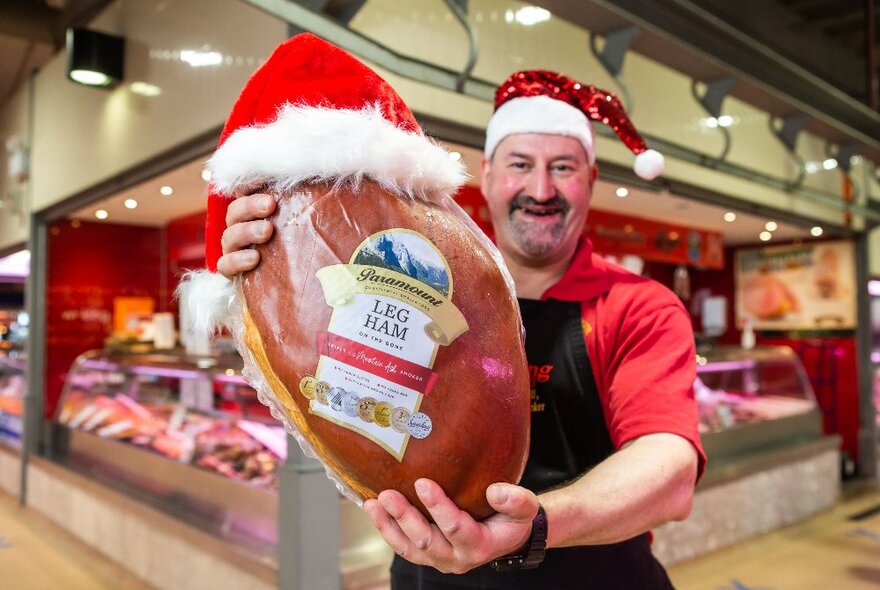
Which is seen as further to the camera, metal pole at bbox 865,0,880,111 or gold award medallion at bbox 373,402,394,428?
metal pole at bbox 865,0,880,111

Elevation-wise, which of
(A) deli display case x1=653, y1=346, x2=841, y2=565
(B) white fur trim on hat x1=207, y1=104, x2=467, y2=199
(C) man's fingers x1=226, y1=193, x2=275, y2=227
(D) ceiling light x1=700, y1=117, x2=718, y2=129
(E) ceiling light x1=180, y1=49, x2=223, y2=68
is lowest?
(A) deli display case x1=653, y1=346, x2=841, y2=565

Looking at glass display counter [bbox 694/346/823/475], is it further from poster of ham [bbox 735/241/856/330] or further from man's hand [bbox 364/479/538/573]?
man's hand [bbox 364/479/538/573]

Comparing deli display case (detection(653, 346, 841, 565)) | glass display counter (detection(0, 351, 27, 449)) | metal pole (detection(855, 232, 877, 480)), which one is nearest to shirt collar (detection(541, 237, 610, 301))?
deli display case (detection(653, 346, 841, 565))

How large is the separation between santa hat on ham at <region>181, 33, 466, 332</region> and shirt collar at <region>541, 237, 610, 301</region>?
65cm

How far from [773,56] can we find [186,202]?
398 cm

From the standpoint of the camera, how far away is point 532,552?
90 centimetres

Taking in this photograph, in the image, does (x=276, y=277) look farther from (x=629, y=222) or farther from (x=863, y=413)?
(x=863, y=413)

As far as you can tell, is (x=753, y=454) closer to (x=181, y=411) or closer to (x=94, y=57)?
(x=181, y=411)

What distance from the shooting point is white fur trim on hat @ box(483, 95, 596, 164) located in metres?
1.64

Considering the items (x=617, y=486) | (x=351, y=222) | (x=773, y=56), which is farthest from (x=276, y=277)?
(x=773, y=56)

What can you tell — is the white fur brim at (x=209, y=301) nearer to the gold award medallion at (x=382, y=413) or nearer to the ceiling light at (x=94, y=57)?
the gold award medallion at (x=382, y=413)

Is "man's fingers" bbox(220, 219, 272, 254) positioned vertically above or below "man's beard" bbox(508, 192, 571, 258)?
below

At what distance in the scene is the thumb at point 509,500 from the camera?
813 millimetres

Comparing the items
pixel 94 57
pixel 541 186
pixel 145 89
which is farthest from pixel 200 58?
pixel 541 186
